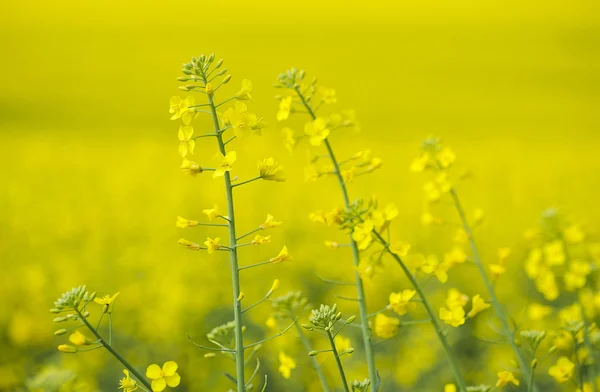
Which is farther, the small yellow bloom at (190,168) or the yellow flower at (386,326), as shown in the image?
the yellow flower at (386,326)

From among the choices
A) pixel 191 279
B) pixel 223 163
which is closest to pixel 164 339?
pixel 191 279

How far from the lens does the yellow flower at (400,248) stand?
165 cm

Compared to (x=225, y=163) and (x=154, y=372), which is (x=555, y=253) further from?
(x=154, y=372)

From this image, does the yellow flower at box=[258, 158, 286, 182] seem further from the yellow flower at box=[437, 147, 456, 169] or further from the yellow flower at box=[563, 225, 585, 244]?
the yellow flower at box=[563, 225, 585, 244]

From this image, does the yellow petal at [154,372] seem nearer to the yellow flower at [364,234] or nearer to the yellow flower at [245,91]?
the yellow flower at [364,234]

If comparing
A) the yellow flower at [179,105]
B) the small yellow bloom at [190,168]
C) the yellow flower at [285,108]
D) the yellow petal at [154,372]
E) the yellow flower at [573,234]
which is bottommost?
the yellow flower at [573,234]

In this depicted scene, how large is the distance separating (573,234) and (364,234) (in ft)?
3.96

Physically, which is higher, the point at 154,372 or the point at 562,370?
the point at 154,372

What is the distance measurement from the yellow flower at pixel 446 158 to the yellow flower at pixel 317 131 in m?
0.54

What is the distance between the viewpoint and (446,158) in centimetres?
217

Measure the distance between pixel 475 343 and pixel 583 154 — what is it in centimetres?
596

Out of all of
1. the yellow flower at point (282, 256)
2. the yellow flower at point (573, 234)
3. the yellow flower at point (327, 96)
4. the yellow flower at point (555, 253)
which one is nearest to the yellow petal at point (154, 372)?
the yellow flower at point (282, 256)

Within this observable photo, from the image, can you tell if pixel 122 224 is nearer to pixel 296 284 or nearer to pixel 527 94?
pixel 296 284

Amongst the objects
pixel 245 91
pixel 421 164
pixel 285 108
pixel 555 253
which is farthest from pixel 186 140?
pixel 555 253
